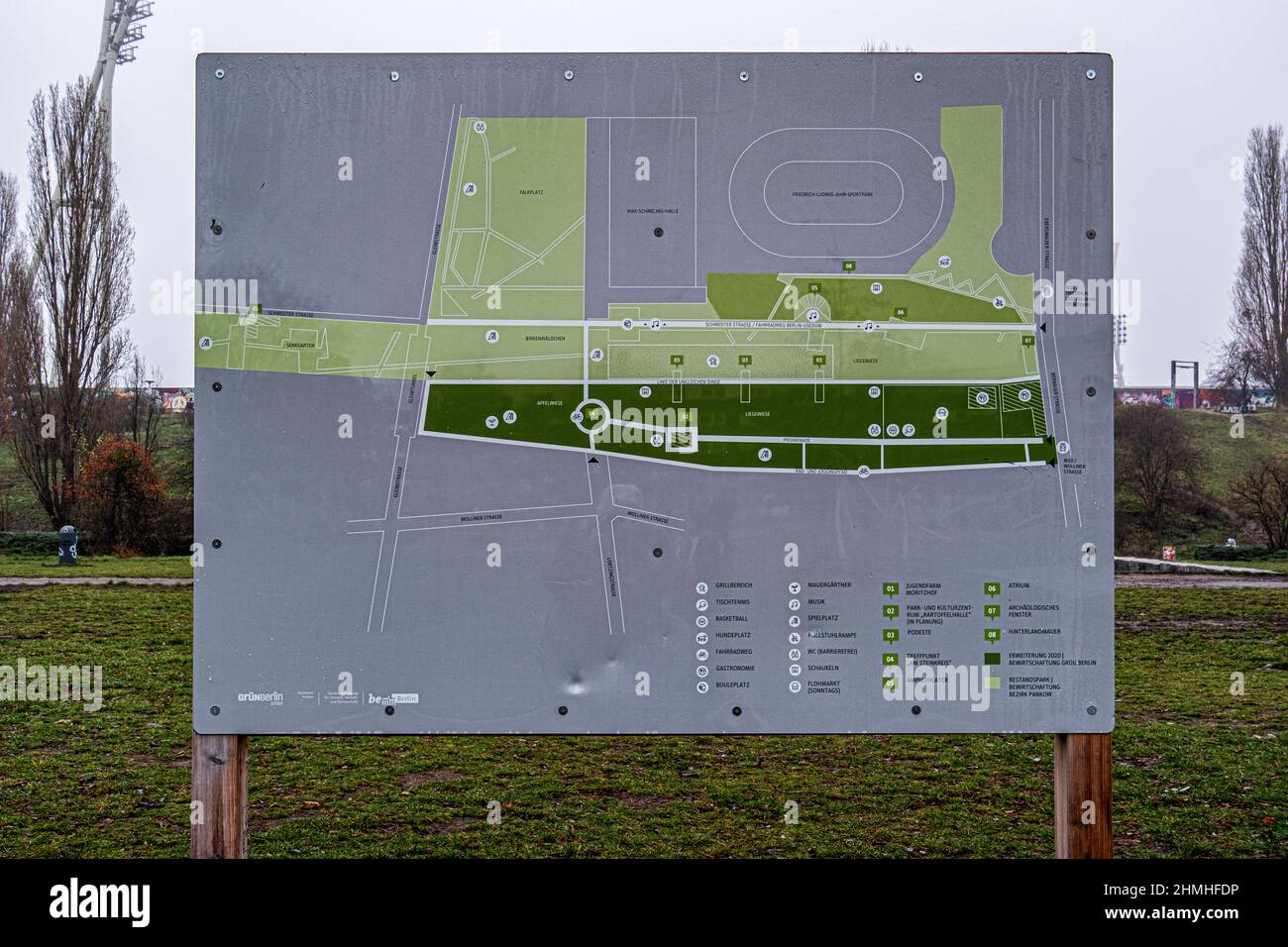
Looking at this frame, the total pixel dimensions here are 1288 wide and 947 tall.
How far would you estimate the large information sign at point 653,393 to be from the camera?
288 cm

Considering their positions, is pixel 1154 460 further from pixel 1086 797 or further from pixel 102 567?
pixel 102 567

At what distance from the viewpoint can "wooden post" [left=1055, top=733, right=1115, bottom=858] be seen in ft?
9.42

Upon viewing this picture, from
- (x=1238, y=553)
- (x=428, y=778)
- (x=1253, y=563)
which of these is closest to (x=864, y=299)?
(x=428, y=778)

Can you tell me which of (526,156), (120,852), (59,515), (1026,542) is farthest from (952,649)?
(59,515)

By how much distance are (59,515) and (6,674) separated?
14.6 m

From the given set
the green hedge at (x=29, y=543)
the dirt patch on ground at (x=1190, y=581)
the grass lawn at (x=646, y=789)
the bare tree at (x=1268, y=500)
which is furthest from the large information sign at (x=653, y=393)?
the green hedge at (x=29, y=543)

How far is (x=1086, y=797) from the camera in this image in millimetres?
2885

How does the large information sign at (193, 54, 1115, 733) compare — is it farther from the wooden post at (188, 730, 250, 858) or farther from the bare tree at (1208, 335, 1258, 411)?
the bare tree at (1208, 335, 1258, 411)

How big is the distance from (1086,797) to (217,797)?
2608 millimetres

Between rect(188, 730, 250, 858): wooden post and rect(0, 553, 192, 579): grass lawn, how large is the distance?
12.0 metres

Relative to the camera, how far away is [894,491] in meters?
2.90

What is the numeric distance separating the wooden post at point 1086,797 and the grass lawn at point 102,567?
1335 cm

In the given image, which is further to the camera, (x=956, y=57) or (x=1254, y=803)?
(x=1254, y=803)

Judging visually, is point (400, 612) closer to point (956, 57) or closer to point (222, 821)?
point (222, 821)
